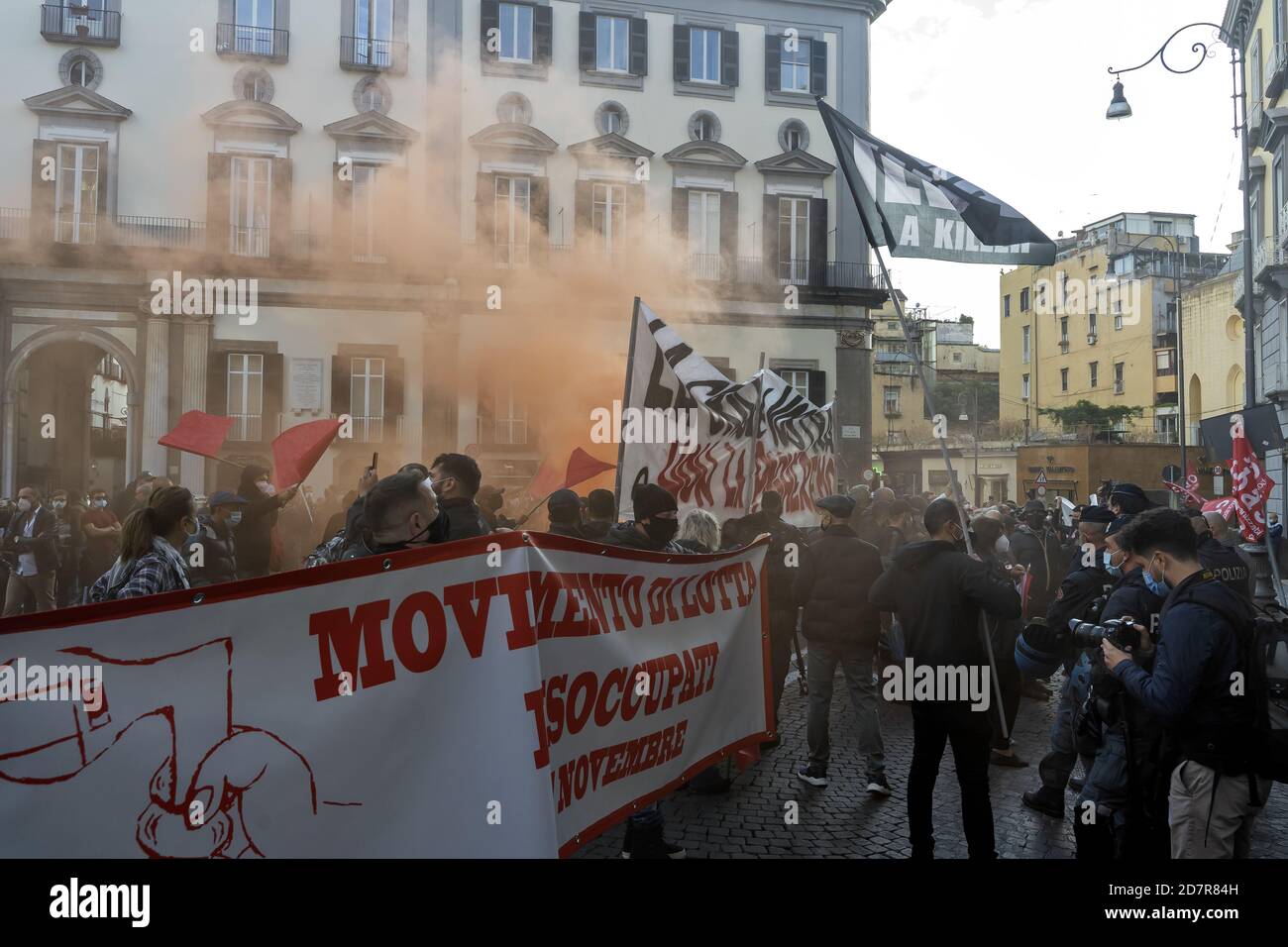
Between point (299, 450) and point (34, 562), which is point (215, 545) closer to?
point (299, 450)

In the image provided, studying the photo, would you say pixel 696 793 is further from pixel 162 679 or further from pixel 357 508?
pixel 162 679

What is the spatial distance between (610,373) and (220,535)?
13.9 meters

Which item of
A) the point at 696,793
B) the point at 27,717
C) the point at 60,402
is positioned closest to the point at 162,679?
the point at 27,717

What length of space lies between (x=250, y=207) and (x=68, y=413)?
21.8ft

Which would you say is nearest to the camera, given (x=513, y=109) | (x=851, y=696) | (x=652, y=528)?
(x=652, y=528)

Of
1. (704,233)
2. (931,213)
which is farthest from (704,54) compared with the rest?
(931,213)

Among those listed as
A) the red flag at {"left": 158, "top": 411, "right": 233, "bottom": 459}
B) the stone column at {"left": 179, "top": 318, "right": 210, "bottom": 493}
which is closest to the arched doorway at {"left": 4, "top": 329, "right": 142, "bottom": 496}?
the stone column at {"left": 179, "top": 318, "right": 210, "bottom": 493}

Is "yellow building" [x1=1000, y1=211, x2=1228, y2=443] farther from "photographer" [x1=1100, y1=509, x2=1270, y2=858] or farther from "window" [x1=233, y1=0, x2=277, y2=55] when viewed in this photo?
"photographer" [x1=1100, y1=509, x2=1270, y2=858]

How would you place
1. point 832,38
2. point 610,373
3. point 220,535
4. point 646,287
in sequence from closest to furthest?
point 220,535 → point 610,373 → point 646,287 → point 832,38

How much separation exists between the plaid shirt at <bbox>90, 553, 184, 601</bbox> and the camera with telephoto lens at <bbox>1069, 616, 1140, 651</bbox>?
3.46m

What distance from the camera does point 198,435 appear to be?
799 centimetres

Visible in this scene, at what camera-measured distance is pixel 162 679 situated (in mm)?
2496

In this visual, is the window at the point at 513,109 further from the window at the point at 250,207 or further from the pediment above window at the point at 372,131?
the window at the point at 250,207
